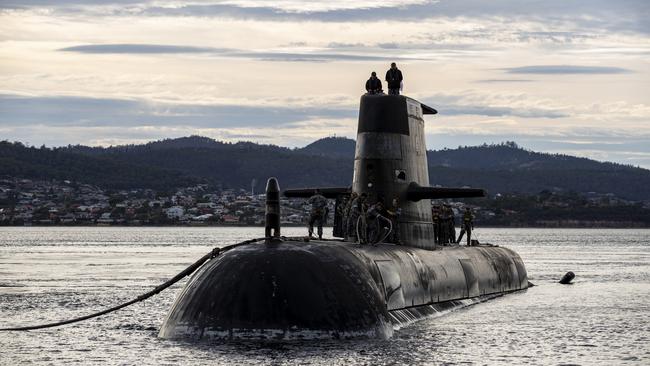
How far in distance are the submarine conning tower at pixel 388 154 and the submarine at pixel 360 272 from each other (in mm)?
24

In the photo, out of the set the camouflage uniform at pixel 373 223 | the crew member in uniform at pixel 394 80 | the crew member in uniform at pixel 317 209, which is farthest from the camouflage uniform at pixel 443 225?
the camouflage uniform at pixel 373 223

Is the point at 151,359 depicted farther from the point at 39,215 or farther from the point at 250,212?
the point at 39,215

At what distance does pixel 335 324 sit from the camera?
19250mm

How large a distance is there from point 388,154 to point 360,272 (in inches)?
260

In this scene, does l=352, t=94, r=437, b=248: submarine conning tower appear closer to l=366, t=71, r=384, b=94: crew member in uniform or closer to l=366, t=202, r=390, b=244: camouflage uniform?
l=366, t=71, r=384, b=94: crew member in uniform

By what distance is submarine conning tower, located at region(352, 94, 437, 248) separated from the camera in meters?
27.3

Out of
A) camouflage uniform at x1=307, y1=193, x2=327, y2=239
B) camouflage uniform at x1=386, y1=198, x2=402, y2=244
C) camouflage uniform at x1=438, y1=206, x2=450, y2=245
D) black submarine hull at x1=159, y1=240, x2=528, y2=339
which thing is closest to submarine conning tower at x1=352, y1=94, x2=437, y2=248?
camouflage uniform at x1=386, y1=198, x2=402, y2=244

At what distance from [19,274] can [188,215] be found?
5949 inches

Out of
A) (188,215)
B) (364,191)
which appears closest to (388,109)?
(364,191)

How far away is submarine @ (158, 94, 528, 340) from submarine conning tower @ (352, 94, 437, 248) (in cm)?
2

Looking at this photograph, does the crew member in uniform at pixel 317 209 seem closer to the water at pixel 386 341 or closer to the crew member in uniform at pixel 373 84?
the crew member in uniform at pixel 373 84

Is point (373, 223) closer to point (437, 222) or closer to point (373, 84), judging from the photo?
point (373, 84)

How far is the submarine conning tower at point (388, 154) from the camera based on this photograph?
27.3m

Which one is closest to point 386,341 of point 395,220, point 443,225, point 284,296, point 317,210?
point 284,296
